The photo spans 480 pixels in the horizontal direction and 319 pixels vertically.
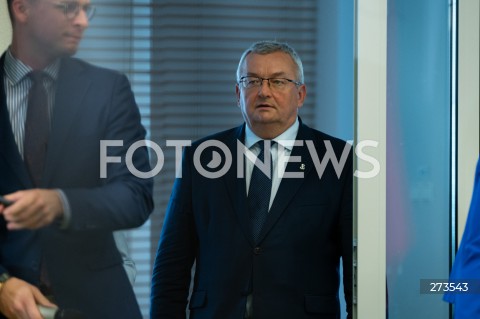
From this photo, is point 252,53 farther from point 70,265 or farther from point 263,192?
point 70,265

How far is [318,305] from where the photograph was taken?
82.5 inches

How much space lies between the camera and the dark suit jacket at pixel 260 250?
2.08 m

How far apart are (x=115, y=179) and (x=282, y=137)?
53cm

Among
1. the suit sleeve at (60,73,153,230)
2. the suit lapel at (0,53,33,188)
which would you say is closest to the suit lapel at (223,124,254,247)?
the suit sleeve at (60,73,153,230)

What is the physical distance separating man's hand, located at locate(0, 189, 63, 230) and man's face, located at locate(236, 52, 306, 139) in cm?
60

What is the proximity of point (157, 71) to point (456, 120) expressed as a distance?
3.55 ft

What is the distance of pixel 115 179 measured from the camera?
6.24 ft

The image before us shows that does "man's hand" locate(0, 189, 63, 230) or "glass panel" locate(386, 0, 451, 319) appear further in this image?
"glass panel" locate(386, 0, 451, 319)

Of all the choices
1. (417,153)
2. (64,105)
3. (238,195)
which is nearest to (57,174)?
(64,105)

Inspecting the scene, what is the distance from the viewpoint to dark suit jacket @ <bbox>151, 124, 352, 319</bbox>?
6.83 ft

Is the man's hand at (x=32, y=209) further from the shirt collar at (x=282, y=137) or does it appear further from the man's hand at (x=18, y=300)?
the shirt collar at (x=282, y=137)

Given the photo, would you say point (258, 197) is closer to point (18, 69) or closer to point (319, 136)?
point (319, 136)

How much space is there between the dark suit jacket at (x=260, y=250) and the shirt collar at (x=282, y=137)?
0.9 inches
